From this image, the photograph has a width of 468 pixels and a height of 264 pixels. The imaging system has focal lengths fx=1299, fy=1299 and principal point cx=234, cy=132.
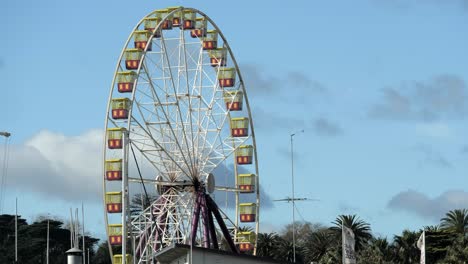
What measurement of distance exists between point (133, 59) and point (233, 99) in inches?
499

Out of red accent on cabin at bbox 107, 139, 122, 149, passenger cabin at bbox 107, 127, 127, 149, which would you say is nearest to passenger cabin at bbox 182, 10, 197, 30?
passenger cabin at bbox 107, 127, 127, 149

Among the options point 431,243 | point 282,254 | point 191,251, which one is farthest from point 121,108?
point 282,254

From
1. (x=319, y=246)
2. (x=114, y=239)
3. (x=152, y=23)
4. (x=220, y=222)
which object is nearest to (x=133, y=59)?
(x=152, y=23)

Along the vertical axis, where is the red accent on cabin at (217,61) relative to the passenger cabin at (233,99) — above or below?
above

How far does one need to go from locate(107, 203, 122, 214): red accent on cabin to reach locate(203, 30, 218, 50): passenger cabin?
16383 mm

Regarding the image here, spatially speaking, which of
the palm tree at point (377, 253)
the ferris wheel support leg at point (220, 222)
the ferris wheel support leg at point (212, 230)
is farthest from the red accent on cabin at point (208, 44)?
the palm tree at point (377, 253)

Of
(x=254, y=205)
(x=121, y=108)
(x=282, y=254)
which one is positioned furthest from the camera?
(x=282, y=254)

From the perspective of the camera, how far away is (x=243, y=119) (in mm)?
103938

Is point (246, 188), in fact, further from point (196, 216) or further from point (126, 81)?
point (126, 81)

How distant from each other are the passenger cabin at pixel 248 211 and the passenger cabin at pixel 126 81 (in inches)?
691

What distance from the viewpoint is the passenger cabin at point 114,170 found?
9138 cm

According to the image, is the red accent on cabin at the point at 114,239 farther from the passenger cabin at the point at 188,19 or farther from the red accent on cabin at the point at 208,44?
the red accent on cabin at the point at 208,44

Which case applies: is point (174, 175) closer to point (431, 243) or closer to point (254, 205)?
point (254, 205)

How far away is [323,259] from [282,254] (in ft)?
75.2
